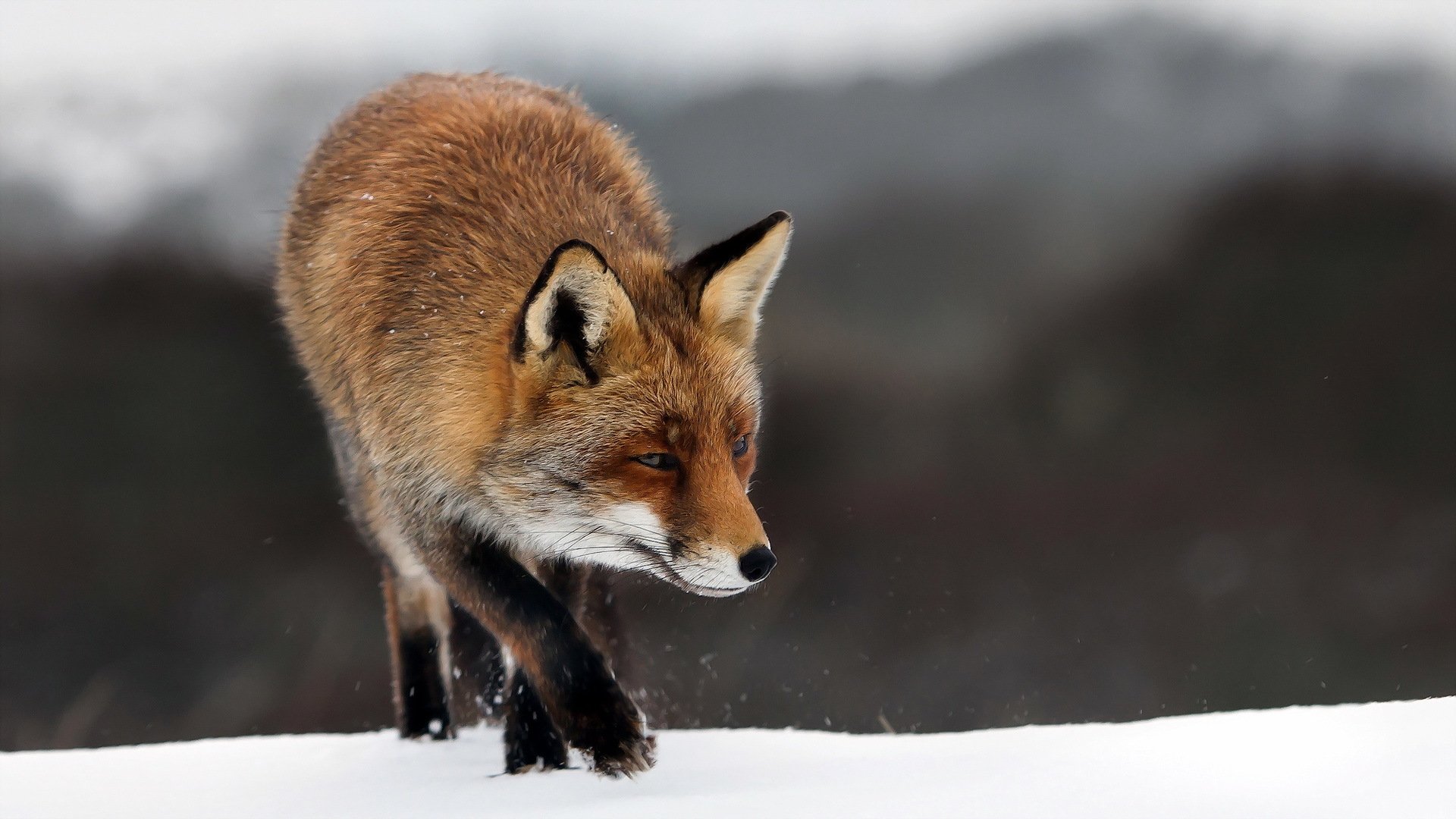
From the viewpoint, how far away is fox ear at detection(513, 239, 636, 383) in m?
3.29

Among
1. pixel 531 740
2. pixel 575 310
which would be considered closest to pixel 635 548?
pixel 575 310

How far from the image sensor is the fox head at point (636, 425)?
334cm

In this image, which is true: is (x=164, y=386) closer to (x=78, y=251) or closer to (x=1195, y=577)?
(x=78, y=251)

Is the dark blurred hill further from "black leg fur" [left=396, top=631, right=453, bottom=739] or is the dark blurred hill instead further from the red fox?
the red fox

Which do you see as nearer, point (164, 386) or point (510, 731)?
point (510, 731)

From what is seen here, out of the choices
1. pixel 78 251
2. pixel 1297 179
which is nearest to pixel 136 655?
pixel 78 251

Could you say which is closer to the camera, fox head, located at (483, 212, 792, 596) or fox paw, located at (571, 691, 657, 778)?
fox head, located at (483, 212, 792, 596)

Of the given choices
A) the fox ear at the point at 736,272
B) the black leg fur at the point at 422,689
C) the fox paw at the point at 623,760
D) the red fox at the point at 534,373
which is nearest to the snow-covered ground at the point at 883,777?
the fox paw at the point at 623,760

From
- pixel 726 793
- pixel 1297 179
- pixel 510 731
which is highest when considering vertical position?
pixel 726 793

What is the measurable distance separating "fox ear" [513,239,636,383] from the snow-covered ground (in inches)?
52.6

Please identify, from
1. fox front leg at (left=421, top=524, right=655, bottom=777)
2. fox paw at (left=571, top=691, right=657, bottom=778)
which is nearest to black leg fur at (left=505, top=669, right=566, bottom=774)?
fox front leg at (left=421, top=524, right=655, bottom=777)

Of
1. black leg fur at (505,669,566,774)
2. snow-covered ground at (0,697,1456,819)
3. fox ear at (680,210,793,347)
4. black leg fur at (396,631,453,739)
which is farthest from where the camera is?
black leg fur at (396,631,453,739)

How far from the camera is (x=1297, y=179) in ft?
58.7

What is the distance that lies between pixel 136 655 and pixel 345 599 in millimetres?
2482
